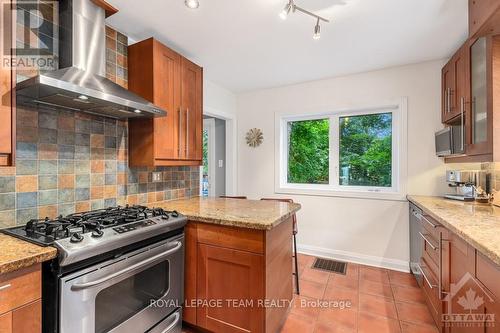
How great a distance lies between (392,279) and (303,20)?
2720mm

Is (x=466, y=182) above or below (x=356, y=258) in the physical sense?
above

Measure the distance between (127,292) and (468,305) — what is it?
6.16 feet

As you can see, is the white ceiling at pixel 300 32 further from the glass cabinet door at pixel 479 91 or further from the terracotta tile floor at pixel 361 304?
the terracotta tile floor at pixel 361 304

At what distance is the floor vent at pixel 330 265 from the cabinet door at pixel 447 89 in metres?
1.95

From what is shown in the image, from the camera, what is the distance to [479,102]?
70.3 inches

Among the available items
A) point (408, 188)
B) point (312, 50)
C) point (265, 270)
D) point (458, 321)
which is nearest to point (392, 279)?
point (408, 188)

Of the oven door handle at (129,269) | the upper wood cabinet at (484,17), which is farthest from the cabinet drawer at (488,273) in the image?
the oven door handle at (129,269)

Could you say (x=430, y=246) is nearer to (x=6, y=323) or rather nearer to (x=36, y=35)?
(x=6, y=323)

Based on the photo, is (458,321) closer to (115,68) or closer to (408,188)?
(408,188)

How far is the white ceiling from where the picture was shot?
1.79 meters

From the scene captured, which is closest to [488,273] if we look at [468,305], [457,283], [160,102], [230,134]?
[468,305]

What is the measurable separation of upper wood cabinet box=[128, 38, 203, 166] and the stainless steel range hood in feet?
0.80

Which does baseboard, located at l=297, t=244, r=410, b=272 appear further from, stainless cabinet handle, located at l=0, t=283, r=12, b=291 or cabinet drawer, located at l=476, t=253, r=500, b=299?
stainless cabinet handle, located at l=0, t=283, r=12, b=291

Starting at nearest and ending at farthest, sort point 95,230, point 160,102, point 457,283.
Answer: point 95,230, point 457,283, point 160,102
